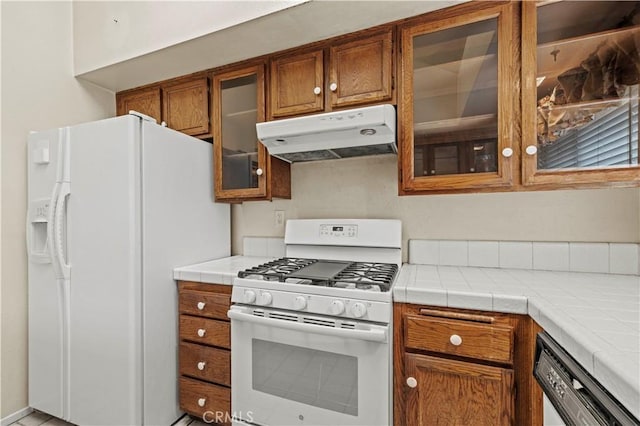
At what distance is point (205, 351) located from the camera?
1684 millimetres

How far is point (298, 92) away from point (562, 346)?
1638 mm

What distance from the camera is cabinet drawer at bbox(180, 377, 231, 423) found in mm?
1637

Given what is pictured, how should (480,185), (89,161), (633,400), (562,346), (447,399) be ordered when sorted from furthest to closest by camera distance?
(89,161)
(480,185)
(447,399)
(562,346)
(633,400)

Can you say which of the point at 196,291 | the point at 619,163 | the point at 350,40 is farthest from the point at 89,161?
the point at 619,163

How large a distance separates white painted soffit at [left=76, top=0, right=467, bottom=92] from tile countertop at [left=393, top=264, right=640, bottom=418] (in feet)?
4.27

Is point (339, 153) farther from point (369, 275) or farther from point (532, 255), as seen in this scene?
point (532, 255)

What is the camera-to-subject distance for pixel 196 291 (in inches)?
67.5

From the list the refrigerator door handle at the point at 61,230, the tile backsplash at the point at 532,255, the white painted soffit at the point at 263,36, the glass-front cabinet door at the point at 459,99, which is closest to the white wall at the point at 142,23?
the white painted soffit at the point at 263,36

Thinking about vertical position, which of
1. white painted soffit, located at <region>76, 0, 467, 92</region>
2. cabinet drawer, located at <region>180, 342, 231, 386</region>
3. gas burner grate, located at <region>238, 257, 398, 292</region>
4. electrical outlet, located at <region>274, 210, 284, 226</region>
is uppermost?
white painted soffit, located at <region>76, 0, 467, 92</region>

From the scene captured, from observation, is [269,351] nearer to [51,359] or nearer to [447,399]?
[447,399]

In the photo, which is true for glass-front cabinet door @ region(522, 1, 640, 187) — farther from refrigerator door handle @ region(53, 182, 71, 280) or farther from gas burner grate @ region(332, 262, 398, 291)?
refrigerator door handle @ region(53, 182, 71, 280)

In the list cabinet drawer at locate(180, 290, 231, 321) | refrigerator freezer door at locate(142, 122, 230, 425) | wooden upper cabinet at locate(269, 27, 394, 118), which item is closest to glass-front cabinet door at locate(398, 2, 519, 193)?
wooden upper cabinet at locate(269, 27, 394, 118)

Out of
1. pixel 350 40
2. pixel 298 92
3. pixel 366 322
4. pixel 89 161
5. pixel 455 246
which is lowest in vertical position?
pixel 366 322

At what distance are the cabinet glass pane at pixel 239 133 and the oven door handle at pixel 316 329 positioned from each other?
0.83 metres
